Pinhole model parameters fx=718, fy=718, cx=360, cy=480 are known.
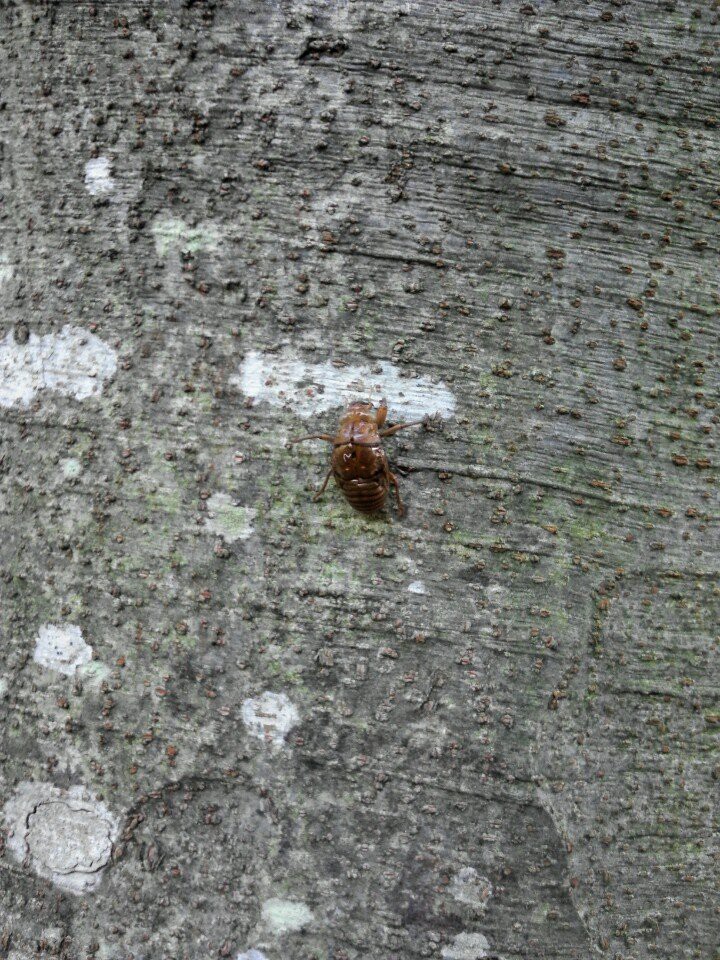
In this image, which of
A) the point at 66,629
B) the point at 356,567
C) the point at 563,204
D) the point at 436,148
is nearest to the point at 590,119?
the point at 563,204

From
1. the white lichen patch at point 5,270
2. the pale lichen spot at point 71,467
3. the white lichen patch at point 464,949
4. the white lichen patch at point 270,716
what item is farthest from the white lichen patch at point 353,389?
the white lichen patch at point 464,949

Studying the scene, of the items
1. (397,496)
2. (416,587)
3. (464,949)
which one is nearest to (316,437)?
(397,496)

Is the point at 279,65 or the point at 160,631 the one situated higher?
the point at 279,65

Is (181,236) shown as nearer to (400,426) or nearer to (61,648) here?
(400,426)

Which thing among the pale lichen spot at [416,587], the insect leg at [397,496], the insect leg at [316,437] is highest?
the insect leg at [316,437]

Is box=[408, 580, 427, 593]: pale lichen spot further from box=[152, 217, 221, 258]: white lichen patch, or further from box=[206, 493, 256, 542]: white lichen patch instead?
box=[152, 217, 221, 258]: white lichen patch

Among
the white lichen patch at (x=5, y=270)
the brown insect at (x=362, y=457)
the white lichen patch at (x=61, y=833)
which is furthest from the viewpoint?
the white lichen patch at (x=5, y=270)

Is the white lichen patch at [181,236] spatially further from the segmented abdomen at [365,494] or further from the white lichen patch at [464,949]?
the white lichen patch at [464,949]

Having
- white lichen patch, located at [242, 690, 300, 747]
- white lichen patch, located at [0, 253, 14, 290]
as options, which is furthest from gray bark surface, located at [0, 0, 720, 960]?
white lichen patch, located at [0, 253, 14, 290]

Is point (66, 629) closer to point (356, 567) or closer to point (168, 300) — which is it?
point (356, 567)
